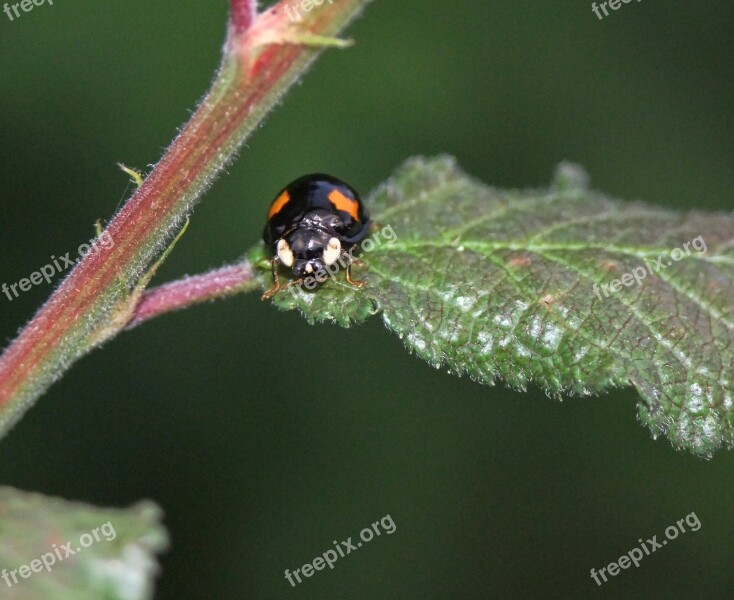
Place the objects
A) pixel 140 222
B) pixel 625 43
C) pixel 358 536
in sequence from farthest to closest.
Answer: pixel 625 43 < pixel 358 536 < pixel 140 222

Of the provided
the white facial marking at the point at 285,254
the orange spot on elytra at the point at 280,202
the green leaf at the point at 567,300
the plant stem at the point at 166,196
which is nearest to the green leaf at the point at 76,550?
the plant stem at the point at 166,196

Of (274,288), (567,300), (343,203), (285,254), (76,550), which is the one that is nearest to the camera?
(76,550)

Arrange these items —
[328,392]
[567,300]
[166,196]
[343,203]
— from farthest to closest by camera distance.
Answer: [328,392] < [343,203] < [567,300] < [166,196]

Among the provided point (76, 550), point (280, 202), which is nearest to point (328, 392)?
point (280, 202)

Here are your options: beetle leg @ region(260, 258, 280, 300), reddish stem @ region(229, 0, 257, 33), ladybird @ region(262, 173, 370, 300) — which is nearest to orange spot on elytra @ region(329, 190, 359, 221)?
ladybird @ region(262, 173, 370, 300)

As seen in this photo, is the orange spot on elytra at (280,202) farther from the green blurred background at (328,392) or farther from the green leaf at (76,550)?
the green blurred background at (328,392)

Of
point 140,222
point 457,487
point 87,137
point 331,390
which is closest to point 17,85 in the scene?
point 87,137

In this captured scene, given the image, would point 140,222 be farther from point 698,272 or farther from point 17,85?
point 17,85

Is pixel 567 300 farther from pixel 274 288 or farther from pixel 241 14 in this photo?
pixel 241 14
